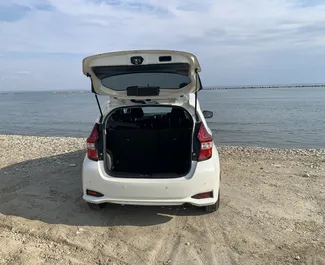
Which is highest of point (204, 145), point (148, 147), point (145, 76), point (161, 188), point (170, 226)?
point (145, 76)

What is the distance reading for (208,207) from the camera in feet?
14.9

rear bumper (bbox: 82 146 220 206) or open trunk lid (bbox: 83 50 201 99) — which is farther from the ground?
open trunk lid (bbox: 83 50 201 99)

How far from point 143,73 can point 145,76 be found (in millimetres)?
63

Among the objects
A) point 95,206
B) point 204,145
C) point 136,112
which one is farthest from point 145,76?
point 95,206

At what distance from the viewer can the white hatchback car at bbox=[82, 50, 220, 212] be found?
405cm

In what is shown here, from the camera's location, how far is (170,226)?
169 inches

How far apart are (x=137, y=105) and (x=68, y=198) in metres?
1.99

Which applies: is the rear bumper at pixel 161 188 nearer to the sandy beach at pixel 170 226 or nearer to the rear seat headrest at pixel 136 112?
the sandy beach at pixel 170 226

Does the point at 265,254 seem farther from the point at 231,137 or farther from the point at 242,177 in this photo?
the point at 231,137

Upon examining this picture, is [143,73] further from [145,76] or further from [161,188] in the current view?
[161,188]

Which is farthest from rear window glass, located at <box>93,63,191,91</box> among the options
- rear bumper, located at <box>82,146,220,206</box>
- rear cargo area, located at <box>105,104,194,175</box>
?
rear bumper, located at <box>82,146,220,206</box>

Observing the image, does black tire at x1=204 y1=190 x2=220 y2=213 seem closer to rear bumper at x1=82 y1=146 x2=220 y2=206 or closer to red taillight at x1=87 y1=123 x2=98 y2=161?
rear bumper at x1=82 y1=146 x2=220 y2=206

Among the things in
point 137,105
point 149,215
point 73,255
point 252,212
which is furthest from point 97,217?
point 252,212

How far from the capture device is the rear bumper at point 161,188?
4.09 m
